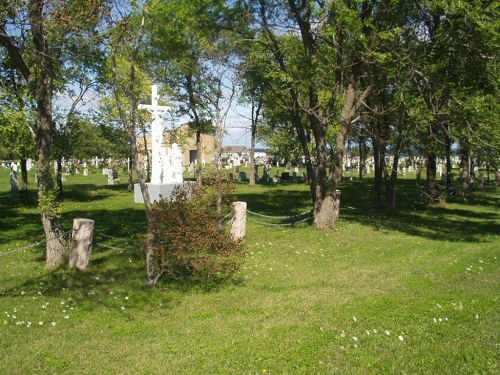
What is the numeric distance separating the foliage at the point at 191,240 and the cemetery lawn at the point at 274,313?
36cm

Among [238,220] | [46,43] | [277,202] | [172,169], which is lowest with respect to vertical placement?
[277,202]

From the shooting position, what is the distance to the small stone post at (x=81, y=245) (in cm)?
925

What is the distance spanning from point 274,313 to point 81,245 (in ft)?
13.4

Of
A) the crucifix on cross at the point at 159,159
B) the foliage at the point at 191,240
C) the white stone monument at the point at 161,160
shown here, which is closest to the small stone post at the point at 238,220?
the foliage at the point at 191,240

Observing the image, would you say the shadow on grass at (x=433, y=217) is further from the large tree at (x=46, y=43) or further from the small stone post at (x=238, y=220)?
the large tree at (x=46, y=43)

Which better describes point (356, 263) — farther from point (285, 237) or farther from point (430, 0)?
point (430, 0)

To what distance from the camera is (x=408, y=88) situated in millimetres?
15227

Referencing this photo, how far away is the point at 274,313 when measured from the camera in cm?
698

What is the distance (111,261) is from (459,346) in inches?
261

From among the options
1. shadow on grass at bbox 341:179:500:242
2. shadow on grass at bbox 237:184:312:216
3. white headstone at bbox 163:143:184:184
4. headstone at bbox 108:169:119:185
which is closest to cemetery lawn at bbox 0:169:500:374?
shadow on grass at bbox 341:179:500:242

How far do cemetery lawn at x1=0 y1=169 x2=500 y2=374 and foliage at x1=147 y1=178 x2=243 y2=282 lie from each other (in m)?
0.36

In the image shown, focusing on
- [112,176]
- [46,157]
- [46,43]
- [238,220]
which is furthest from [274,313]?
[112,176]

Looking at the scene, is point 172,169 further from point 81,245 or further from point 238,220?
point 81,245

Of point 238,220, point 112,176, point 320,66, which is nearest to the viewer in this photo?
point 238,220
